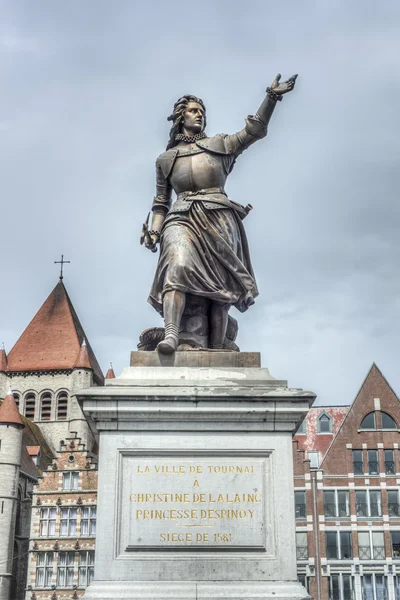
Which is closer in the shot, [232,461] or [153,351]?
[232,461]

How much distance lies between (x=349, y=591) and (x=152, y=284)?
32.4 metres

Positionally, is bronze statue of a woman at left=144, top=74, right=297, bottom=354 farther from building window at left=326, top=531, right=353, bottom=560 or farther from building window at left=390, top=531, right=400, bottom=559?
building window at left=390, top=531, right=400, bottom=559

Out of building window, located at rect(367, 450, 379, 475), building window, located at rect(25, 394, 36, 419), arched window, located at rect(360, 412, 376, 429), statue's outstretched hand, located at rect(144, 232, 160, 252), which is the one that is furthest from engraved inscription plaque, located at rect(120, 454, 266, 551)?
building window, located at rect(25, 394, 36, 419)

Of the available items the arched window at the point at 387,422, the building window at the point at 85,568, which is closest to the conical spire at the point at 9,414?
the building window at the point at 85,568

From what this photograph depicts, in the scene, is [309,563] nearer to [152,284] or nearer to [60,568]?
[60,568]

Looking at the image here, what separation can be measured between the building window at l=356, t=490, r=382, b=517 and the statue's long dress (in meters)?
31.7

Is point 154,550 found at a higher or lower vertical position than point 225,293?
lower

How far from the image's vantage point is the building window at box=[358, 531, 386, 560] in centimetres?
3603

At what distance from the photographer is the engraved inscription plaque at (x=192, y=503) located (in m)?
5.96

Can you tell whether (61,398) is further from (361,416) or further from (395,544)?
(395,544)

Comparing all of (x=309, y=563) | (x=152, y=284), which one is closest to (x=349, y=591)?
(x=309, y=563)

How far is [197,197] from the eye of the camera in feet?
24.4

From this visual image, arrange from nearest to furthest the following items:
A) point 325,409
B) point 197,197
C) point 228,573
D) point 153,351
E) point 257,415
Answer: point 228,573 < point 257,415 < point 153,351 < point 197,197 < point 325,409

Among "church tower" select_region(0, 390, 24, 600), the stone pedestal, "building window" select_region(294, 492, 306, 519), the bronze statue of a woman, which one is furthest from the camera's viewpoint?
"church tower" select_region(0, 390, 24, 600)
